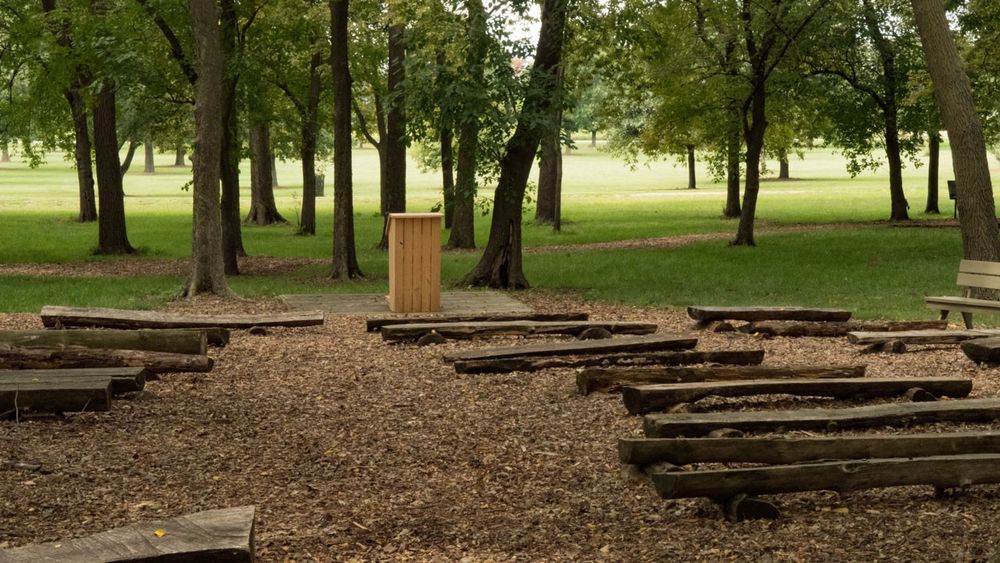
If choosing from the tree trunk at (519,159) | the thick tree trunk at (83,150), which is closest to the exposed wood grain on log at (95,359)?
the tree trunk at (519,159)

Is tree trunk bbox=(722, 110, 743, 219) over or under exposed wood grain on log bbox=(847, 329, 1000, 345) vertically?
over

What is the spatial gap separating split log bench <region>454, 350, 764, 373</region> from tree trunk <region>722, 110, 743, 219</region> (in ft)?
72.7

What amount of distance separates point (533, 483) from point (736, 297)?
1177 centimetres

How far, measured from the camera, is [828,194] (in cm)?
5894

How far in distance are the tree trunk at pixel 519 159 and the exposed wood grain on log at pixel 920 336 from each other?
7165 millimetres

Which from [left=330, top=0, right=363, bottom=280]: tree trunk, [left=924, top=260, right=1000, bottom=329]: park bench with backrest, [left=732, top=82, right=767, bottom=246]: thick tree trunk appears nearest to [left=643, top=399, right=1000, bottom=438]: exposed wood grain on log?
[left=924, top=260, right=1000, bottom=329]: park bench with backrest

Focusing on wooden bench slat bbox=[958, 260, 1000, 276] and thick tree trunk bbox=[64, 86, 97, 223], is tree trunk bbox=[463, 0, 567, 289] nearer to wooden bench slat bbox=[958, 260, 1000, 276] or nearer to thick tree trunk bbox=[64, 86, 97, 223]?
wooden bench slat bbox=[958, 260, 1000, 276]

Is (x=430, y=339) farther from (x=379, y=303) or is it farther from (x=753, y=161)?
(x=753, y=161)

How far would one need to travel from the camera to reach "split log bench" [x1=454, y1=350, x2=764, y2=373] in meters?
10.6

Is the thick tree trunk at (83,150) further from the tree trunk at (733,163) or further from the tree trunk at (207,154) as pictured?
the tree trunk at (733,163)

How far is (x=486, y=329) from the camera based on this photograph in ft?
41.4

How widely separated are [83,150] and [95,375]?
1034 inches

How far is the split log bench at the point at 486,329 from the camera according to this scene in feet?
41.2

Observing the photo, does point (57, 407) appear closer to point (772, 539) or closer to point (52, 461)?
point (52, 461)
